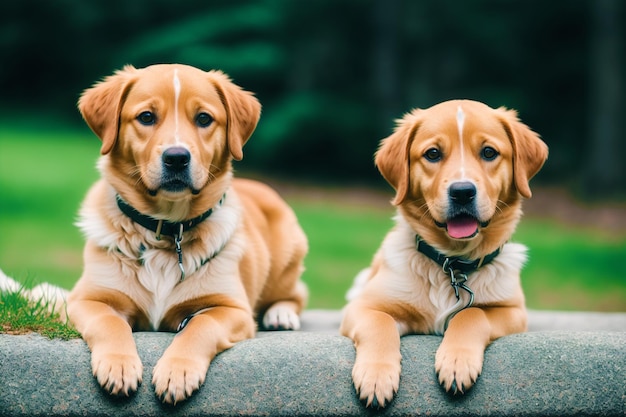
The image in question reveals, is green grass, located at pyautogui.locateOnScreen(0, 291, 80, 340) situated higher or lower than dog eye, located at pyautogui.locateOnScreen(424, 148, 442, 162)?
lower

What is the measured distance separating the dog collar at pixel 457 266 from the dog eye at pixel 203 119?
147cm

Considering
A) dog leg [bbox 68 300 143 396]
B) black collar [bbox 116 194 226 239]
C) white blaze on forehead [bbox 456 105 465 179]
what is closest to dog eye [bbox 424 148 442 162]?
white blaze on forehead [bbox 456 105 465 179]

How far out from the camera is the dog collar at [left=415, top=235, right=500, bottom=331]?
4.75 metres

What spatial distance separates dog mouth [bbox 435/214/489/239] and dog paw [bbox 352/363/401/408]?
0.86m

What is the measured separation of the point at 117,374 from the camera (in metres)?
4.04

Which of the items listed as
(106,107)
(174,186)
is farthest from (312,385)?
(106,107)

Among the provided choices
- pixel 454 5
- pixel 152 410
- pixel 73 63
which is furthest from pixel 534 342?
pixel 73 63

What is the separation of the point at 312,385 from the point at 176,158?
1.45 meters

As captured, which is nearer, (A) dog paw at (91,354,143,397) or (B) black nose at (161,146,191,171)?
(A) dog paw at (91,354,143,397)

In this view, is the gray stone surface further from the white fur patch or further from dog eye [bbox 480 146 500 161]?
dog eye [bbox 480 146 500 161]

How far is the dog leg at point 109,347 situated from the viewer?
404 cm

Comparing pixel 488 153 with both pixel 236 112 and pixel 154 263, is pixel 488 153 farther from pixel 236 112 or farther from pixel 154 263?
pixel 154 263

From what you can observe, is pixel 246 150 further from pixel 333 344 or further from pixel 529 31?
pixel 333 344

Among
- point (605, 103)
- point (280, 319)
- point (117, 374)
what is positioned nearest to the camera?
point (117, 374)
